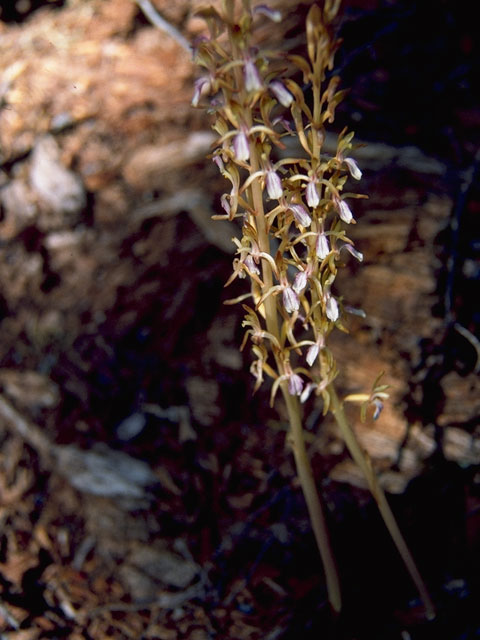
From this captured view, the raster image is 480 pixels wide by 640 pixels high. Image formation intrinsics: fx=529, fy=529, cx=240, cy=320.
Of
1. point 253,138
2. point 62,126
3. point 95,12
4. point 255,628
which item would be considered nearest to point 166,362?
point 255,628

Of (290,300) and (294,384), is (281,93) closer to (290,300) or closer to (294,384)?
(290,300)

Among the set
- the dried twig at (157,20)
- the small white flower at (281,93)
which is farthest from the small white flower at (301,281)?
the dried twig at (157,20)

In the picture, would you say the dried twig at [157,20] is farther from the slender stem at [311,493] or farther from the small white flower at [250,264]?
the slender stem at [311,493]

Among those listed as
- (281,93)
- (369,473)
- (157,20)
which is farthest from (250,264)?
(157,20)

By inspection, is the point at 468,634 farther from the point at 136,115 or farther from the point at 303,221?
the point at 136,115

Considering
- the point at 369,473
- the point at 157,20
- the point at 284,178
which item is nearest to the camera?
the point at 284,178

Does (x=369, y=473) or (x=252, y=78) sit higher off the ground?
(x=252, y=78)

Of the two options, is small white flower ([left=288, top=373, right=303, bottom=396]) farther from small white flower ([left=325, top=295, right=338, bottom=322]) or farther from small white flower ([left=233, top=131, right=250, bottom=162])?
small white flower ([left=233, top=131, right=250, bottom=162])
